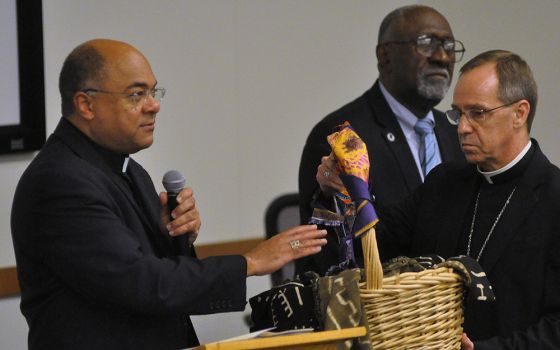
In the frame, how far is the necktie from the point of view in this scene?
366 centimetres

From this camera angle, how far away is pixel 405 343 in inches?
85.7

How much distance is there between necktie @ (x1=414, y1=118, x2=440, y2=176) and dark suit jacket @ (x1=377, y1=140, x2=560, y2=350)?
90cm

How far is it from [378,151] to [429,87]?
0.35 meters

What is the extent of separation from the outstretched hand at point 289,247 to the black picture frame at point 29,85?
5.91 ft

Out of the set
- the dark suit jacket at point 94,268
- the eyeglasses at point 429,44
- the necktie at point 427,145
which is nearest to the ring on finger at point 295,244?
the dark suit jacket at point 94,268

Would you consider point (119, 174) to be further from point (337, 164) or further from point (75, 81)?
point (337, 164)

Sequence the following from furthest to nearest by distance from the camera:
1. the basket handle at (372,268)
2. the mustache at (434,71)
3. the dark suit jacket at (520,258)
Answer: the mustache at (434,71), the dark suit jacket at (520,258), the basket handle at (372,268)

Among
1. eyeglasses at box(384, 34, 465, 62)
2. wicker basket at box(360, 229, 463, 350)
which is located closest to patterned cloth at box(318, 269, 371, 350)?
wicker basket at box(360, 229, 463, 350)

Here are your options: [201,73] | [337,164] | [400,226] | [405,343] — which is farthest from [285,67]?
[405,343]

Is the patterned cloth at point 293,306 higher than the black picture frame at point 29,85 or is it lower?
lower

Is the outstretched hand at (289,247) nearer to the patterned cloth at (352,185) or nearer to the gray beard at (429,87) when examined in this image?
the patterned cloth at (352,185)

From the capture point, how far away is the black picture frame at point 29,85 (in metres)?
3.92

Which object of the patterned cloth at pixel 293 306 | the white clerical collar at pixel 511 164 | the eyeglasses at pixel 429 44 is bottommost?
the patterned cloth at pixel 293 306

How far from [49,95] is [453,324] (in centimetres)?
233
